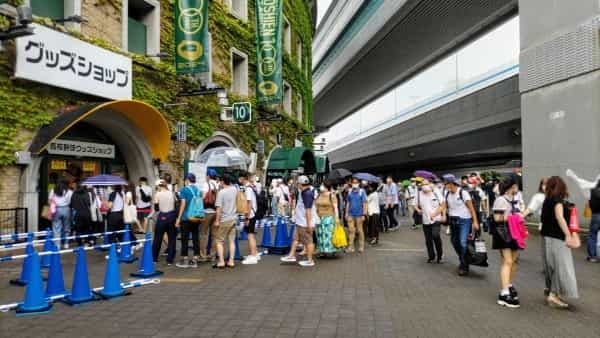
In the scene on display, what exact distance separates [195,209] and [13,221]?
197 inches

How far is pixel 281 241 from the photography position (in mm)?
10617

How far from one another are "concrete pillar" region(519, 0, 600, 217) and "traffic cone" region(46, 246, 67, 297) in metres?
12.8

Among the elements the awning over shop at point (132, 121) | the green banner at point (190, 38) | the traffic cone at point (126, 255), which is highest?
the green banner at point (190, 38)

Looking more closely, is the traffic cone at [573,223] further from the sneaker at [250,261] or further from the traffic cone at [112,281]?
the traffic cone at [112,281]

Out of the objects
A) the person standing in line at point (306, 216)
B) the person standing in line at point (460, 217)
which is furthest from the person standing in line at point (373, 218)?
the person standing in line at point (460, 217)

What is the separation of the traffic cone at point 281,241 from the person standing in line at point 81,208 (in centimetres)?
414

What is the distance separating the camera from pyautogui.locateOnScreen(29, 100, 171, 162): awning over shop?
10945 mm

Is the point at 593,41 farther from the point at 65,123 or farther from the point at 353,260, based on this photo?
the point at 65,123

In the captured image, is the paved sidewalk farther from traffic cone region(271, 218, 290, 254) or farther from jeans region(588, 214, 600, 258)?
traffic cone region(271, 218, 290, 254)

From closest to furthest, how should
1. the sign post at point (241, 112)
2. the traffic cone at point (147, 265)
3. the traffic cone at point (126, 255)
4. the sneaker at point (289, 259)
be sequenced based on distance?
1. the traffic cone at point (147, 265)
2. the sneaker at point (289, 259)
3. the traffic cone at point (126, 255)
4. the sign post at point (241, 112)

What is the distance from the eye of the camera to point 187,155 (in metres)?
17.0

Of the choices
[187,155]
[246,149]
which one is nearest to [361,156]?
[246,149]

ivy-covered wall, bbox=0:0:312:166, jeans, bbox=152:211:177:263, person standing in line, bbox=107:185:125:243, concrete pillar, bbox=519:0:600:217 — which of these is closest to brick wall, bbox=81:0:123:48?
ivy-covered wall, bbox=0:0:312:166

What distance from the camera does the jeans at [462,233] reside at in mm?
7898
